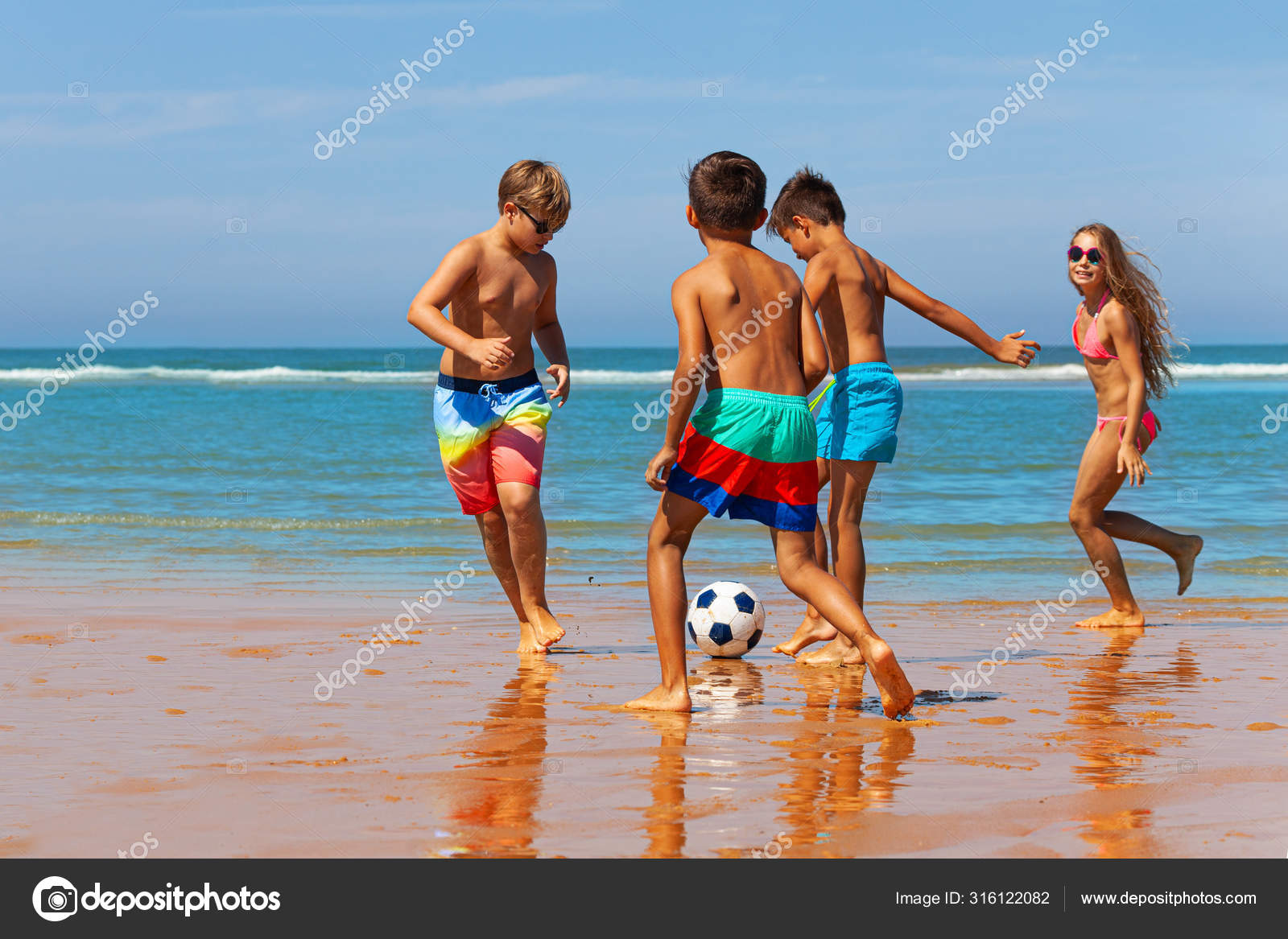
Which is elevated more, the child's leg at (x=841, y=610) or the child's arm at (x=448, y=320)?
the child's arm at (x=448, y=320)

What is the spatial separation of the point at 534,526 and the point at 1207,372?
170 feet

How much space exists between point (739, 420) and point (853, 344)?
1.33 m

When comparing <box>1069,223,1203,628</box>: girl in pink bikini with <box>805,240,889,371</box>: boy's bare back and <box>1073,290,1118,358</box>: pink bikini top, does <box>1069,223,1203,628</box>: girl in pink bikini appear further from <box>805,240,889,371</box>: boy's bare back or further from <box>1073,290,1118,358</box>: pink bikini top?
<box>805,240,889,371</box>: boy's bare back

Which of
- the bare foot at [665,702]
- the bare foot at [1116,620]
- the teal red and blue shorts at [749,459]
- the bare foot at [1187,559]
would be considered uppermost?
the teal red and blue shorts at [749,459]

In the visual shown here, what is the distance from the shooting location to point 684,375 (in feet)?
13.8

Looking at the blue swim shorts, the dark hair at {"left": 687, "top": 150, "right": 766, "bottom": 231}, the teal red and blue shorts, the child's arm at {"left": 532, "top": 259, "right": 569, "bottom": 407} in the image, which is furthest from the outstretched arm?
the child's arm at {"left": 532, "top": 259, "right": 569, "bottom": 407}

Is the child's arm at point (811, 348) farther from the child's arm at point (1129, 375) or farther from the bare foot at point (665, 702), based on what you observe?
the child's arm at point (1129, 375)

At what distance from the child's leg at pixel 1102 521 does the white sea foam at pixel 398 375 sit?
123 ft

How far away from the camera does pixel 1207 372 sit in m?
51.9

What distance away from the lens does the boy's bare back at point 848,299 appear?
17.9 ft

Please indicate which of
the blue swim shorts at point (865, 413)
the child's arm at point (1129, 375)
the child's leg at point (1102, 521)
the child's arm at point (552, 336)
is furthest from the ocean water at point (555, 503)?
the blue swim shorts at point (865, 413)

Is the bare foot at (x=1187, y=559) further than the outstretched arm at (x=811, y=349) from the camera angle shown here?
Yes
